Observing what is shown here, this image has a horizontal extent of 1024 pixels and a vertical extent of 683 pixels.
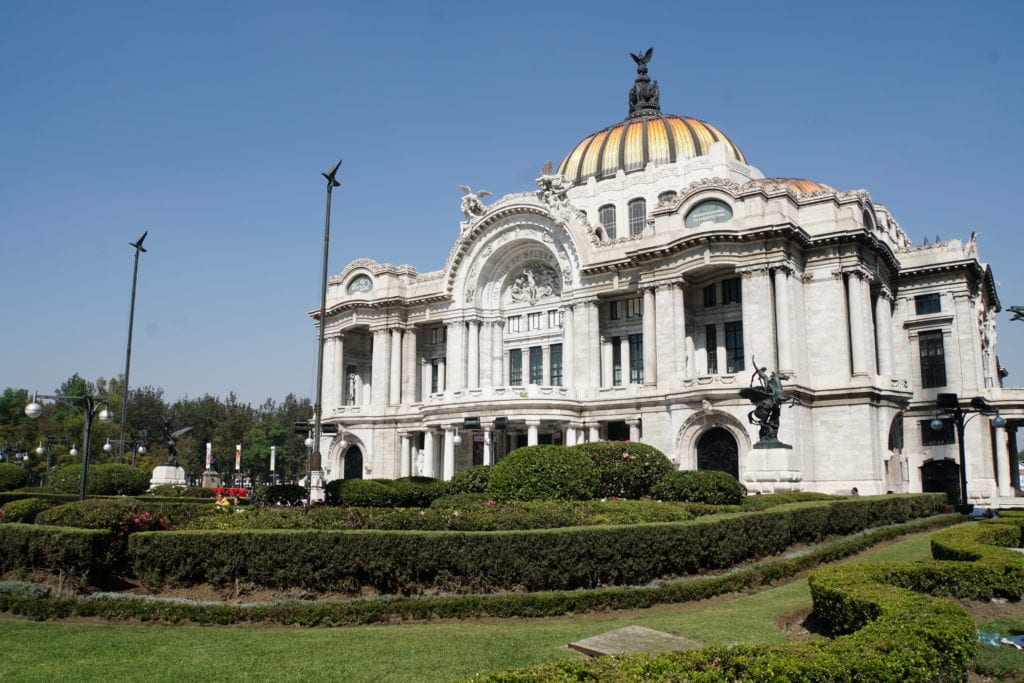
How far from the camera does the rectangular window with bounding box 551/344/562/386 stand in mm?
54841

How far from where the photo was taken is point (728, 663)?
7.34 m

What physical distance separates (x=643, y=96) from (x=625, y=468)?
53.0m

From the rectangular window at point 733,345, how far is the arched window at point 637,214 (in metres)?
14.8

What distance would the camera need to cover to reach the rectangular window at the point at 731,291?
157 feet

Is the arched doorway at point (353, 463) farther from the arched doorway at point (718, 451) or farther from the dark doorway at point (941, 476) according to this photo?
the dark doorway at point (941, 476)

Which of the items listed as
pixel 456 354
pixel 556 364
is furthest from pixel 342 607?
pixel 456 354

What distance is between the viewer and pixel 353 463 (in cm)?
6325

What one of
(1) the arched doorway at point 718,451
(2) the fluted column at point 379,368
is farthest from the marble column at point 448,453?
(1) the arched doorway at point 718,451

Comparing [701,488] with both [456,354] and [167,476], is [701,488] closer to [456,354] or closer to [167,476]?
[167,476]

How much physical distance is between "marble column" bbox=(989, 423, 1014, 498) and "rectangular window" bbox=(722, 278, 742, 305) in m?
19.8

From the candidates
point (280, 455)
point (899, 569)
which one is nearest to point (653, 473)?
point (899, 569)

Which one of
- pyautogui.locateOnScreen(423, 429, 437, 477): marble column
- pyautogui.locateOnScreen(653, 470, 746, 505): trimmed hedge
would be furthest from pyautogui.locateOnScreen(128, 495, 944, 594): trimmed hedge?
pyautogui.locateOnScreen(423, 429, 437, 477): marble column

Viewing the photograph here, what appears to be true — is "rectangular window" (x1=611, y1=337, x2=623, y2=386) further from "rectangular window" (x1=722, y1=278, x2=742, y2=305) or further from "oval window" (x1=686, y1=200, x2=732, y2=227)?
"oval window" (x1=686, y1=200, x2=732, y2=227)

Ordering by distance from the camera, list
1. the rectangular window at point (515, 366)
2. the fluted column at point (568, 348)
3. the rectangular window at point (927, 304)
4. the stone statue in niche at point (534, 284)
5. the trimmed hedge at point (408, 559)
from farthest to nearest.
Result: the rectangular window at point (515, 366), the stone statue in niche at point (534, 284), the rectangular window at point (927, 304), the fluted column at point (568, 348), the trimmed hedge at point (408, 559)
